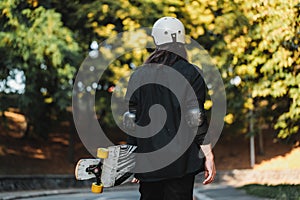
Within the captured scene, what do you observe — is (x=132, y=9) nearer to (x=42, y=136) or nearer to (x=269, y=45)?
(x=269, y=45)

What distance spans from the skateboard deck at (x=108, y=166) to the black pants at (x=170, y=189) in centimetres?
16

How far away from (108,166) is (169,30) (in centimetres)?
94

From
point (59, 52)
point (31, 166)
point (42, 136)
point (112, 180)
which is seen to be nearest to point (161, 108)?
point (112, 180)

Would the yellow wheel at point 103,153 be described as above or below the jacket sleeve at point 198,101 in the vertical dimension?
below

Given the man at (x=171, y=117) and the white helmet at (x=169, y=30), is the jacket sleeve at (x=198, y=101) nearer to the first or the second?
the man at (x=171, y=117)

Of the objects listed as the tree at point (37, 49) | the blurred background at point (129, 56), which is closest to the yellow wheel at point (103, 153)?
the blurred background at point (129, 56)

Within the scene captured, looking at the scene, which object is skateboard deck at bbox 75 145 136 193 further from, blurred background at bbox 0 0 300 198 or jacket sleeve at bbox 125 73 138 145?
blurred background at bbox 0 0 300 198

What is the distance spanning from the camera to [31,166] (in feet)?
77.5

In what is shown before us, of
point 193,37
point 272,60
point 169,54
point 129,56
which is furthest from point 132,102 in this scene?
point 129,56

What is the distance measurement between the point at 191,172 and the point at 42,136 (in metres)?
23.9

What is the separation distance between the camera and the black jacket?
3477mm

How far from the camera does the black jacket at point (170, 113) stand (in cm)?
348

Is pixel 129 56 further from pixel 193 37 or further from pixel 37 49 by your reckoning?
pixel 37 49

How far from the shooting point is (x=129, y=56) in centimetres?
1723
